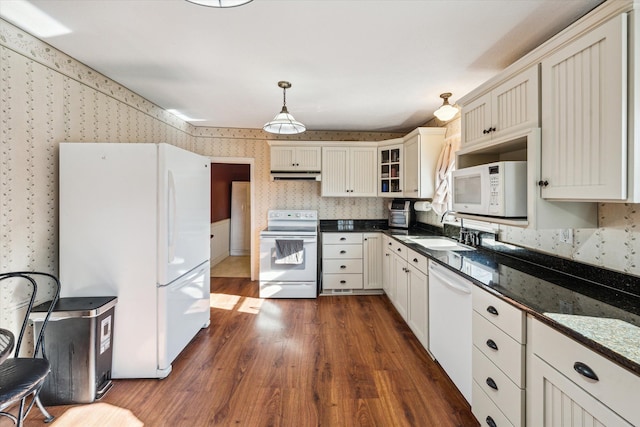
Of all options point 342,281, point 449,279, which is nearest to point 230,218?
point 342,281

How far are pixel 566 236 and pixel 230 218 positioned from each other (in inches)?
238

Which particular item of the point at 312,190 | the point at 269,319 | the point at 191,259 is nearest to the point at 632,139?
the point at 191,259

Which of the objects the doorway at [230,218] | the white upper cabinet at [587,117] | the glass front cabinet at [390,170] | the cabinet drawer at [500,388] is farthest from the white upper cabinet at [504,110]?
the doorway at [230,218]

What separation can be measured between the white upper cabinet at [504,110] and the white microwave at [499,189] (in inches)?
9.1

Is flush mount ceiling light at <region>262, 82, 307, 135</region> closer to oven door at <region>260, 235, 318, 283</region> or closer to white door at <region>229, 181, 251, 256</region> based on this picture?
oven door at <region>260, 235, 318, 283</region>

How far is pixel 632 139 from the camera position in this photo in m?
1.11

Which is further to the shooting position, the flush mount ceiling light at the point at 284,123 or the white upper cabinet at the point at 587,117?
the flush mount ceiling light at the point at 284,123

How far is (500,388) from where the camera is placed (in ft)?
4.74

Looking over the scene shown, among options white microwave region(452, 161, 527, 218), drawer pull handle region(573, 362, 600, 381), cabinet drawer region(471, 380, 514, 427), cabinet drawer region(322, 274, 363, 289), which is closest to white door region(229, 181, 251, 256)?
cabinet drawer region(322, 274, 363, 289)

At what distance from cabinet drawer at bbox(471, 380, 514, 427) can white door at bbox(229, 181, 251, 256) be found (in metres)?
5.60

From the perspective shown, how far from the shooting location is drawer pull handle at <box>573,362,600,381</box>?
956mm

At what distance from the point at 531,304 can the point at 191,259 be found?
2.43 m

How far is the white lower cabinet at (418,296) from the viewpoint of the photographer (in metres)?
2.40

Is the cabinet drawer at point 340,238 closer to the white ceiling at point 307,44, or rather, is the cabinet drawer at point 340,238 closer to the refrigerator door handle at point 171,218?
the white ceiling at point 307,44
